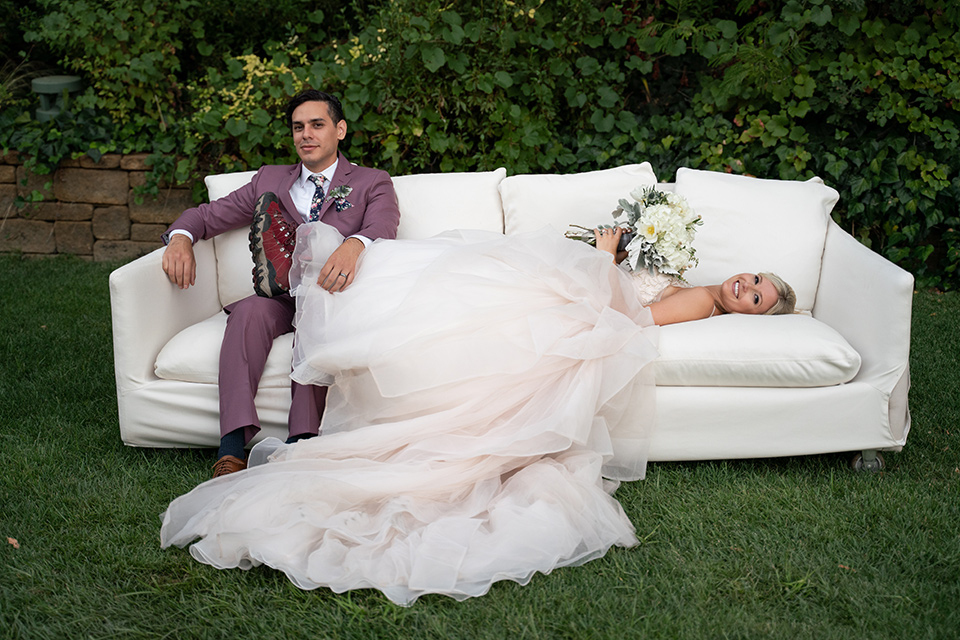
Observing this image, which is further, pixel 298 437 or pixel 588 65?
pixel 588 65

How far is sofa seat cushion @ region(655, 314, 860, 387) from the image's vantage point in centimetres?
262

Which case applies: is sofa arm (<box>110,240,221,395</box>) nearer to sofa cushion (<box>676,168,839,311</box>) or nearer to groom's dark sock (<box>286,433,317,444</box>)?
groom's dark sock (<box>286,433,317,444</box>)

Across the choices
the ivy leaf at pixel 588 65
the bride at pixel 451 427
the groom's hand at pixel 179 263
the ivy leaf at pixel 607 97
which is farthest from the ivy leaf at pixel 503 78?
the groom's hand at pixel 179 263

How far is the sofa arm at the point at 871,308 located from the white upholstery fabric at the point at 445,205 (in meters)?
1.28

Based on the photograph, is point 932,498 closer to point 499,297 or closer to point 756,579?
point 756,579

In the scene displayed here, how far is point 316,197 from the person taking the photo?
316 centimetres

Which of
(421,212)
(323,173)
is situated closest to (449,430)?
(421,212)

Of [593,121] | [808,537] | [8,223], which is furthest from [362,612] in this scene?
[8,223]

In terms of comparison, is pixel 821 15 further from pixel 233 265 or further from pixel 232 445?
pixel 232 445

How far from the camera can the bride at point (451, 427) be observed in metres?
2.08

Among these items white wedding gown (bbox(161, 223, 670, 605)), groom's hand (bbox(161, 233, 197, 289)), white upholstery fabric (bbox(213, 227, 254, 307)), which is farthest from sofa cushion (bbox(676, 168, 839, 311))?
groom's hand (bbox(161, 233, 197, 289))

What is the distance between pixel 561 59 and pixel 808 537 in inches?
128

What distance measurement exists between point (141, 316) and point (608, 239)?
1637 millimetres

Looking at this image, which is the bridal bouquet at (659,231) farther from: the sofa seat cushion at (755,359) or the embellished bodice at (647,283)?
the sofa seat cushion at (755,359)
